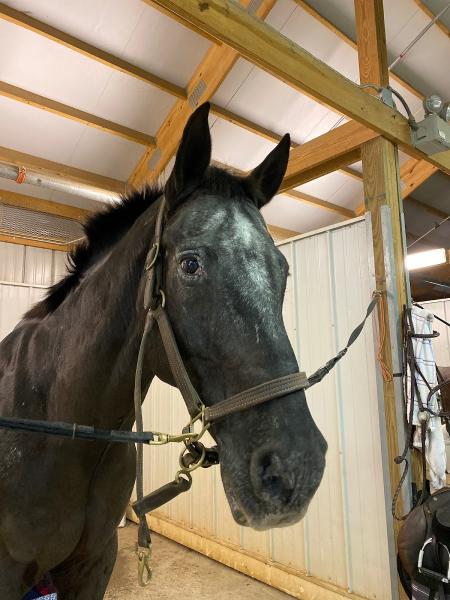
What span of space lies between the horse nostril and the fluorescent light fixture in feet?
20.0

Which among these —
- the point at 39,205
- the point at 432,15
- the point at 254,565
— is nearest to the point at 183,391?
the point at 254,565

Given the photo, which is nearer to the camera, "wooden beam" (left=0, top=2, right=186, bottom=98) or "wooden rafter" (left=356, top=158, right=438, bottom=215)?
"wooden beam" (left=0, top=2, right=186, bottom=98)

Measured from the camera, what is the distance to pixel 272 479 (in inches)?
32.7

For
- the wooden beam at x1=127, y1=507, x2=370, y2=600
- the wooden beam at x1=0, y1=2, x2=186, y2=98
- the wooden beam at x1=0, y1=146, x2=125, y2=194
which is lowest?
the wooden beam at x1=127, y1=507, x2=370, y2=600

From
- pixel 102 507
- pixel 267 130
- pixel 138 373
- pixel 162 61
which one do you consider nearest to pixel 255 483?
pixel 138 373

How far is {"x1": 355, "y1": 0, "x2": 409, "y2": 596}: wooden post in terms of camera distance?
240 centimetres

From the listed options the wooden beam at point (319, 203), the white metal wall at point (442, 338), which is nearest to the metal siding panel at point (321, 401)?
the wooden beam at point (319, 203)

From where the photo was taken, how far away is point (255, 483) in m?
0.84

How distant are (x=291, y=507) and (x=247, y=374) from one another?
0.87 feet

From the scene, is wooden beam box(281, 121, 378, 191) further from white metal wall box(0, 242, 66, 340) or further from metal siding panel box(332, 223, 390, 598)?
white metal wall box(0, 242, 66, 340)

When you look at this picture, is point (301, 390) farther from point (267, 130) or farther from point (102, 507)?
point (267, 130)

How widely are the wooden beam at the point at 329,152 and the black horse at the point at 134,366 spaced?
1635 millimetres

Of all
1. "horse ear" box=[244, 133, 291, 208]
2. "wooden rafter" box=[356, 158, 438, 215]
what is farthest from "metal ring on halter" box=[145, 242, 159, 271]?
"wooden rafter" box=[356, 158, 438, 215]

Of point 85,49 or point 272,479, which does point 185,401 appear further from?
point 85,49
